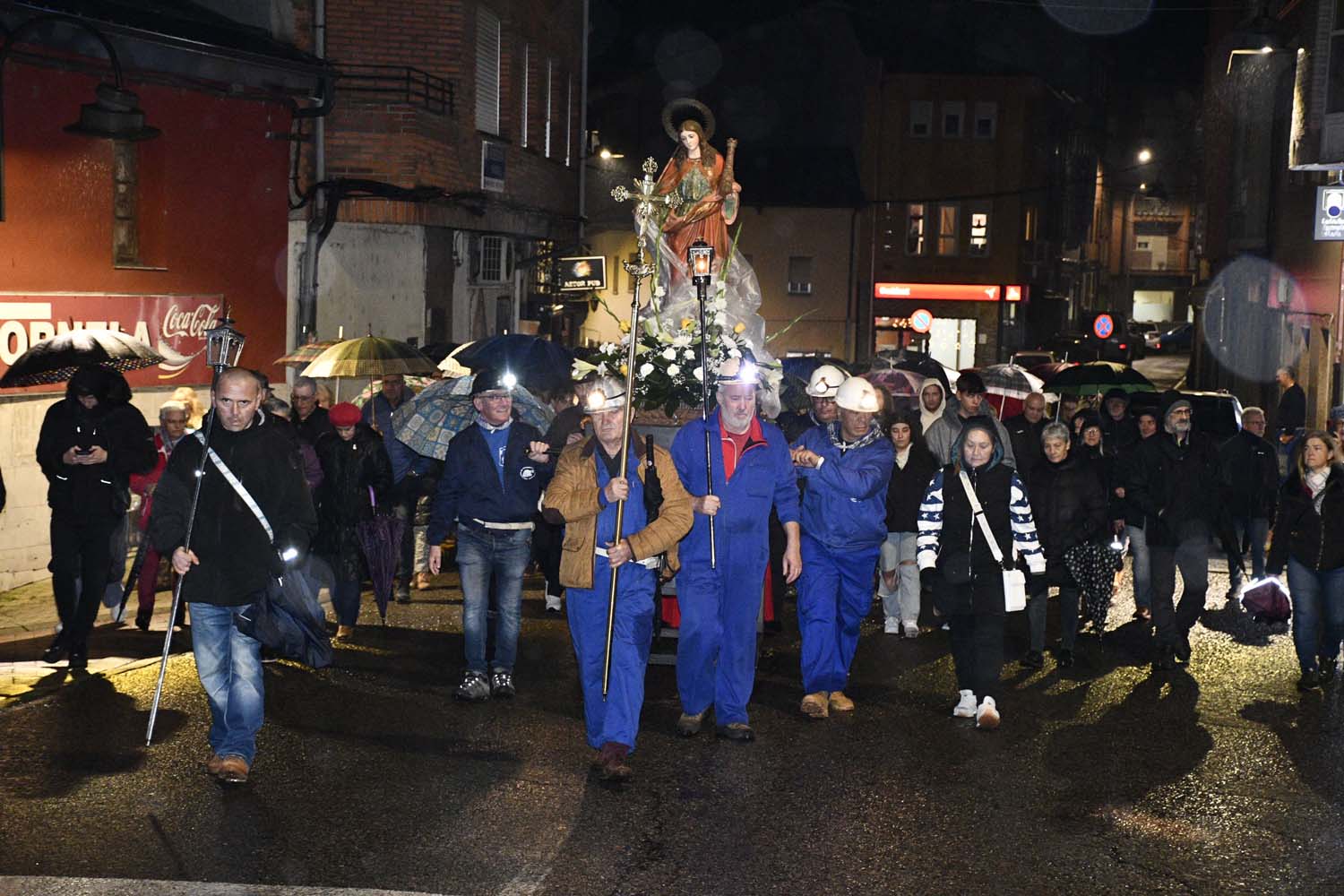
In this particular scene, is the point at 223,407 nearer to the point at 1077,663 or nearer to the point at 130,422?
the point at 130,422

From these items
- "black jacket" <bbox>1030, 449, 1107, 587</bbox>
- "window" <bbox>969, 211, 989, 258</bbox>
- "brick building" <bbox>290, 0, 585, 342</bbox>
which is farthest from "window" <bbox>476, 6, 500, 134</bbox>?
"window" <bbox>969, 211, 989, 258</bbox>

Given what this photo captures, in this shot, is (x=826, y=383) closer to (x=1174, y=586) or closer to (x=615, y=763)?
(x=1174, y=586)

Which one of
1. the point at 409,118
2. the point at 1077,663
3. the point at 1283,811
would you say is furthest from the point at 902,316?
the point at 1283,811

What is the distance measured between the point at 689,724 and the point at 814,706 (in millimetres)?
891

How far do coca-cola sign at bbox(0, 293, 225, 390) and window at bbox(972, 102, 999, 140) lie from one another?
118 ft

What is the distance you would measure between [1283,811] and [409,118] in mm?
15358

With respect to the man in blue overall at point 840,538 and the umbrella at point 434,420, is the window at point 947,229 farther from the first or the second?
the man in blue overall at point 840,538

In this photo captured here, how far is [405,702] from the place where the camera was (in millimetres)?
9188

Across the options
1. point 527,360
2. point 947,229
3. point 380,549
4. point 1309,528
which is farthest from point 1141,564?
point 947,229

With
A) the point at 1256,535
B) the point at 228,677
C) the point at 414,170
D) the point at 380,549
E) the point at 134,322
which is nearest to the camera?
the point at 228,677

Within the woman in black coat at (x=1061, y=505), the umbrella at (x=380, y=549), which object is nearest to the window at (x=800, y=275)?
the umbrella at (x=380, y=549)

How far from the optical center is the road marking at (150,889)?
5898mm

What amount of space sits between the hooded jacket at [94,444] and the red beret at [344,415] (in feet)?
4.28

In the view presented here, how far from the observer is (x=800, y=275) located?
47.5 meters
